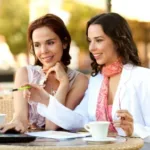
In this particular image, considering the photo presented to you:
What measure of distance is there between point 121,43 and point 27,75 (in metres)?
0.49

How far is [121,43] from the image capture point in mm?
2309

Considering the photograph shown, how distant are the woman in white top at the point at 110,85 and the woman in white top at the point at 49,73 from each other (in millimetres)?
97

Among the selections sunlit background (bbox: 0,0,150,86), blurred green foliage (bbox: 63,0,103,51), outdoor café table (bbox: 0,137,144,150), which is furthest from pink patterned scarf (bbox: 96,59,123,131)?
blurred green foliage (bbox: 63,0,103,51)

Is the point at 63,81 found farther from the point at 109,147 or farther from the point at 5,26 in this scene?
the point at 5,26

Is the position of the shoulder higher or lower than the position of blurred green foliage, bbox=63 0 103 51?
lower

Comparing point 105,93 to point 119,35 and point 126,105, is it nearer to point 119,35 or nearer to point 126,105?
point 126,105

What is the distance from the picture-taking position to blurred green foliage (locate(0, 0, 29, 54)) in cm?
590

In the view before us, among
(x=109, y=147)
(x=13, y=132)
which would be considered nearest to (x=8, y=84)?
(x=13, y=132)

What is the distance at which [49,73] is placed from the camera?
2494mm

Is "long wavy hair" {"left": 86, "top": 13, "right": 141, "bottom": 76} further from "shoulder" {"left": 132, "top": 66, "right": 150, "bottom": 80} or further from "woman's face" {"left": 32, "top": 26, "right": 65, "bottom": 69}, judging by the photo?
"woman's face" {"left": 32, "top": 26, "right": 65, "bottom": 69}

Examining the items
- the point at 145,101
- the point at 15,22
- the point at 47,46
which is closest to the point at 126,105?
the point at 145,101

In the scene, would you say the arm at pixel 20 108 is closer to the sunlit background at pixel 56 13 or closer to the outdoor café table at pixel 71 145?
the outdoor café table at pixel 71 145

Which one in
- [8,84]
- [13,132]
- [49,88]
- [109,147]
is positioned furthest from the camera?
[8,84]

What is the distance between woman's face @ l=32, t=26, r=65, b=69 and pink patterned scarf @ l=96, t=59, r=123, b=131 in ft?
0.90
